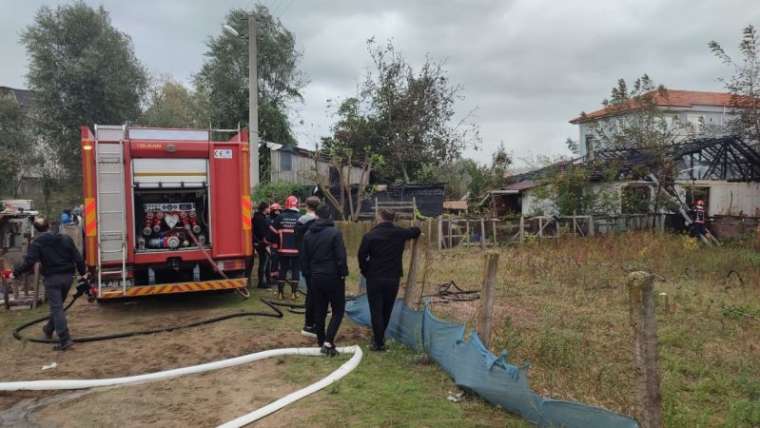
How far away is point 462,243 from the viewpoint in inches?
800

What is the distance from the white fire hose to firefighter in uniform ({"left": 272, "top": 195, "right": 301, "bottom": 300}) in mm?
3449

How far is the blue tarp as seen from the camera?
391 centimetres

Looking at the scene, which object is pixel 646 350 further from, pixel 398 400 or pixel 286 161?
pixel 286 161

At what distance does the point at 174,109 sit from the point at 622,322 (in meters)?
42.1

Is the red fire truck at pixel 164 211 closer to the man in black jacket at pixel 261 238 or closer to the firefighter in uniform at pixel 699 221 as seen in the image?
the man in black jacket at pixel 261 238

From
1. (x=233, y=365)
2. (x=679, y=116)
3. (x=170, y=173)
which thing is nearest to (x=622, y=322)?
Result: (x=233, y=365)

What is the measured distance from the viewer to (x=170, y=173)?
906 cm

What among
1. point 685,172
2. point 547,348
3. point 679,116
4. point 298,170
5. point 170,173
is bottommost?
point 547,348

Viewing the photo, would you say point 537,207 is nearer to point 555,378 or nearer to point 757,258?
point 757,258

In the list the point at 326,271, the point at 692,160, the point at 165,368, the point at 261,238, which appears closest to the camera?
the point at 165,368

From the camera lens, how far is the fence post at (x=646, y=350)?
12.2 feet

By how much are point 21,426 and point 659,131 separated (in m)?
22.9

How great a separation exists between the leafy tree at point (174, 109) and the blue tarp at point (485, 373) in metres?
30.5

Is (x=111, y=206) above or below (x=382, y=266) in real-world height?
above
